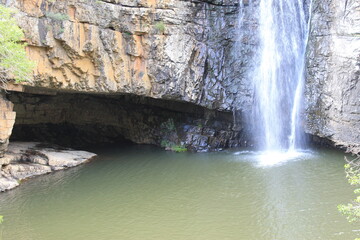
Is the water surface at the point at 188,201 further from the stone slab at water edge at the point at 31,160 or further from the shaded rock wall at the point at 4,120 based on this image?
the shaded rock wall at the point at 4,120

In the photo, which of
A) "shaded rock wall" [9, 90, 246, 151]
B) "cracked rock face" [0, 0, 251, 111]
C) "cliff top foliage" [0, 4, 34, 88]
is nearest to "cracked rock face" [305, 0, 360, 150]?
"cracked rock face" [0, 0, 251, 111]

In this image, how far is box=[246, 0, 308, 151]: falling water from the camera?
16.9 metres

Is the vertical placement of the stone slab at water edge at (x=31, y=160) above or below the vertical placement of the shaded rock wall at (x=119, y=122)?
below

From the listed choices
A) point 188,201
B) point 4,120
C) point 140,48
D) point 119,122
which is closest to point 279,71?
point 140,48

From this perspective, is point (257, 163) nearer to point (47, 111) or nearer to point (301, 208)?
point (301, 208)

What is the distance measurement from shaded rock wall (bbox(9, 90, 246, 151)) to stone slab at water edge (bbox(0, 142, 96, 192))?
130 inches

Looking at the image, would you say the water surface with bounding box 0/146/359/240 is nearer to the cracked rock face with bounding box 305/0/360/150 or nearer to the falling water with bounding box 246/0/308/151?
the cracked rock face with bounding box 305/0/360/150

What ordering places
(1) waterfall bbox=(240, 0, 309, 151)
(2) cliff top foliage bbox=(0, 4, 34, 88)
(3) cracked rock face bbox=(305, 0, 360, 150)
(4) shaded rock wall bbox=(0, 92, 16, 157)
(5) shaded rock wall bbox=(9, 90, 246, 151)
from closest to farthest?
(2) cliff top foliage bbox=(0, 4, 34, 88)
(4) shaded rock wall bbox=(0, 92, 16, 157)
(3) cracked rock face bbox=(305, 0, 360, 150)
(1) waterfall bbox=(240, 0, 309, 151)
(5) shaded rock wall bbox=(9, 90, 246, 151)

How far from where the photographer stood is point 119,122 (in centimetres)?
2175

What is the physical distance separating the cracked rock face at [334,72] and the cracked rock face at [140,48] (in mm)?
3556

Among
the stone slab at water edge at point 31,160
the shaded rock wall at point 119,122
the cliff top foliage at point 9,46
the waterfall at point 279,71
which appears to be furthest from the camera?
the shaded rock wall at point 119,122

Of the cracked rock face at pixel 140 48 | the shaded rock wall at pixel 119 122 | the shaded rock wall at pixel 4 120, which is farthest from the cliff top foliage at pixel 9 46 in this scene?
the shaded rock wall at pixel 119 122

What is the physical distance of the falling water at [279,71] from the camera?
16.9m

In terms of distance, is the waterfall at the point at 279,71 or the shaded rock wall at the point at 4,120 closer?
the shaded rock wall at the point at 4,120
